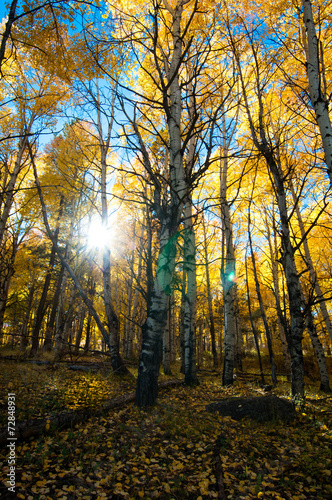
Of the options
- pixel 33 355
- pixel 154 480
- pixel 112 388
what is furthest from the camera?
pixel 33 355

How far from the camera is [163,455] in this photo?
248 centimetres

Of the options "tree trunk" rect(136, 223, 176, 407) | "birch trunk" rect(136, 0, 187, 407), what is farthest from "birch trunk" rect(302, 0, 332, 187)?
"tree trunk" rect(136, 223, 176, 407)

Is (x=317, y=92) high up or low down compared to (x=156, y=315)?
up

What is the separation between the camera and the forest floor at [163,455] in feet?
6.49

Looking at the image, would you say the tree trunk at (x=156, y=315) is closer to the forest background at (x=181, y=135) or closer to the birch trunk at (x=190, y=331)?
the forest background at (x=181, y=135)

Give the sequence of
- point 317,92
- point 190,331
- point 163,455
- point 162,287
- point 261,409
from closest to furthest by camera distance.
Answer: point 163,455, point 317,92, point 162,287, point 261,409, point 190,331

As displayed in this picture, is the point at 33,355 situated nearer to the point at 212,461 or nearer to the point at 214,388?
the point at 214,388

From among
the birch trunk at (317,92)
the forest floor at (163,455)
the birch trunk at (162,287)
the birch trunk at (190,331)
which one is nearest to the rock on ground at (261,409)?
the forest floor at (163,455)

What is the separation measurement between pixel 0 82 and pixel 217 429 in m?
9.37

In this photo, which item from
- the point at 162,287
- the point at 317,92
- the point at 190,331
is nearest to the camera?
the point at 317,92

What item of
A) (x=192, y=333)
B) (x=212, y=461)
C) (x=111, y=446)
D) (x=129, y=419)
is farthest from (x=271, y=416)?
(x=192, y=333)

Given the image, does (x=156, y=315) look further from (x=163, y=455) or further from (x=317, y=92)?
(x=317, y=92)

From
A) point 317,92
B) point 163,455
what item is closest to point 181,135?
point 317,92

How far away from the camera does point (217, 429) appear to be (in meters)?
3.11
